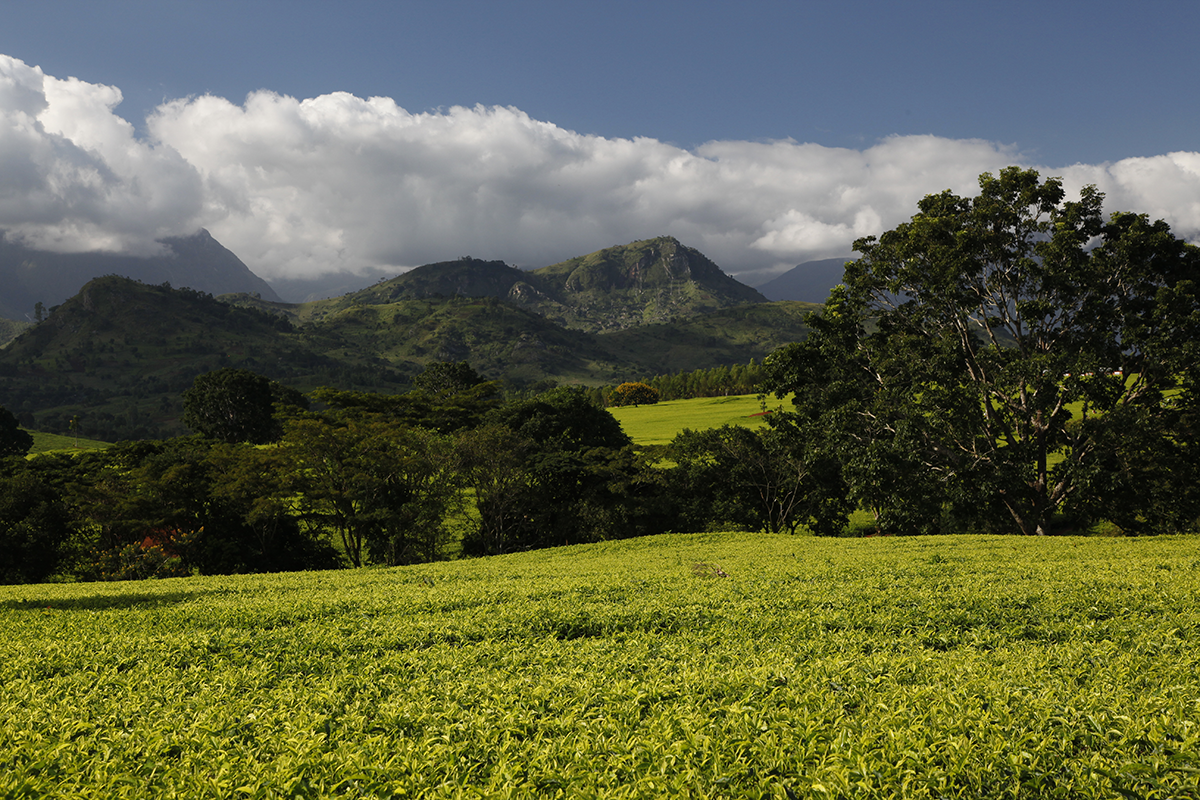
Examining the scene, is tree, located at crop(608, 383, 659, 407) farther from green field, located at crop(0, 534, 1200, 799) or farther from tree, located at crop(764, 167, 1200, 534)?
green field, located at crop(0, 534, 1200, 799)

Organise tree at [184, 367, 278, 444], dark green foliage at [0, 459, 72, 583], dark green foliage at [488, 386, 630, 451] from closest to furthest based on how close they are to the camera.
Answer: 1. dark green foliage at [0, 459, 72, 583]
2. dark green foliage at [488, 386, 630, 451]
3. tree at [184, 367, 278, 444]

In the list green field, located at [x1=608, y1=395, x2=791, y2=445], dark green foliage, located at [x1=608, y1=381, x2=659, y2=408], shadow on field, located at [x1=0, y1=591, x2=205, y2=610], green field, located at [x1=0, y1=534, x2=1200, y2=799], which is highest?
green field, located at [x1=0, y1=534, x2=1200, y2=799]

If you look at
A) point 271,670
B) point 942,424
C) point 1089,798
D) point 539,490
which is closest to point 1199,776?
point 1089,798

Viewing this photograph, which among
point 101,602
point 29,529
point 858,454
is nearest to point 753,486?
point 858,454

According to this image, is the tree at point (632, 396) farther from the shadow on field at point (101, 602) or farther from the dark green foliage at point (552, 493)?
the shadow on field at point (101, 602)

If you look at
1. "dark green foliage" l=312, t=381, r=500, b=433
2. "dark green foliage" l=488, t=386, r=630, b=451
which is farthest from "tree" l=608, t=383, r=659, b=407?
"dark green foliage" l=488, t=386, r=630, b=451

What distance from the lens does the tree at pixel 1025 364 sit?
19.9 meters

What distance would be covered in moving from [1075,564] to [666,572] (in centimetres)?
863

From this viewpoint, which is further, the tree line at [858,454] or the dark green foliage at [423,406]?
the dark green foliage at [423,406]

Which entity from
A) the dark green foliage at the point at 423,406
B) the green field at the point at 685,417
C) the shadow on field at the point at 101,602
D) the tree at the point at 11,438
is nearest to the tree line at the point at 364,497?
the shadow on field at the point at 101,602

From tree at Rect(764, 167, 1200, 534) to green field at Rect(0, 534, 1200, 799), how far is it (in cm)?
1166

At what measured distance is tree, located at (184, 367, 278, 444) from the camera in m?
80.7

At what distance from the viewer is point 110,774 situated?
4.04 m

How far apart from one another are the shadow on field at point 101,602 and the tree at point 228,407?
76.3m
